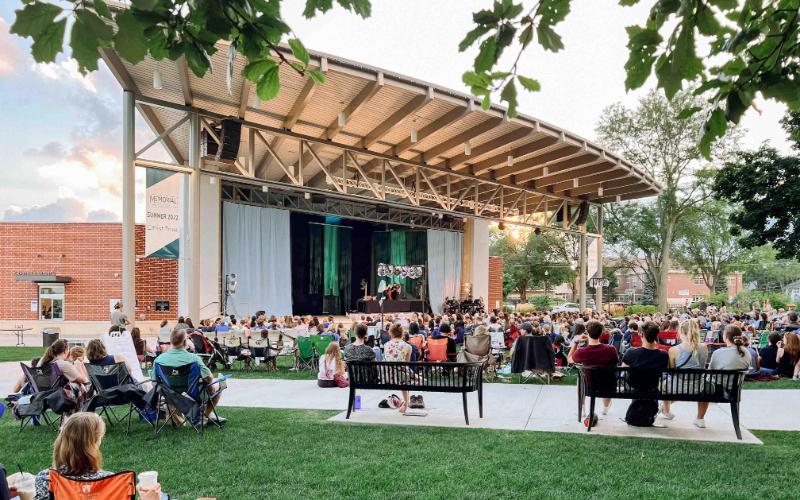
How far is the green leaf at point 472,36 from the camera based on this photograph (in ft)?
6.76

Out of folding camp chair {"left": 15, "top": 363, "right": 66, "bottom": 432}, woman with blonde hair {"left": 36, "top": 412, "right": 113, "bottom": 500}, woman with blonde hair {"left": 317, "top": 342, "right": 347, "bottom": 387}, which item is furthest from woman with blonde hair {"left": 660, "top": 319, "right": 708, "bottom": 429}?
folding camp chair {"left": 15, "top": 363, "right": 66, "bottom": 432}

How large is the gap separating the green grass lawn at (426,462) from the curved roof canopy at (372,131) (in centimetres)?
587

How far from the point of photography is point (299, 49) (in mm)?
2082

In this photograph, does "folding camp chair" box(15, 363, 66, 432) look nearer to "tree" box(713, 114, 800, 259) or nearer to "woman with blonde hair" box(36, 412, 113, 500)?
"woman with blonde hair" box(36, 412, 113, 500)

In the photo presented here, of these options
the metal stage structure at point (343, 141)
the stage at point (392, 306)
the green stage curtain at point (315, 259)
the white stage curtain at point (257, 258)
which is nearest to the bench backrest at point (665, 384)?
the metal stage structure at point (343, 141)

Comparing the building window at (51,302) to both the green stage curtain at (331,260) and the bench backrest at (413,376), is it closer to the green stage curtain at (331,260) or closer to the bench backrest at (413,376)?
the green stage curtain at (331,260)

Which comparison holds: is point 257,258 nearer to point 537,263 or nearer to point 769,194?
point 769,194

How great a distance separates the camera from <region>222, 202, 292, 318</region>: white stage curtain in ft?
72.2

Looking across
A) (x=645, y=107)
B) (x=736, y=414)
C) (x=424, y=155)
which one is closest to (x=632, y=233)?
(x=645, y=107)

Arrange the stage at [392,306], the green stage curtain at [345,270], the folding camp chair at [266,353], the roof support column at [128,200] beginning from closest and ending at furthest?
the folding camp chair at [266,353], the roof support column at [128,200], the stage at [392,306], the green stage curtain at [345,270]

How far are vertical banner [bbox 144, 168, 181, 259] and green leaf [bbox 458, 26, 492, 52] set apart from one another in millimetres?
12530

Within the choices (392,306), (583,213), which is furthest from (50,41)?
(583,213)

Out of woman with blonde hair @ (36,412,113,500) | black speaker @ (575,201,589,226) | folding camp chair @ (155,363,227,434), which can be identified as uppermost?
black speaker @ (575,201,589,226)

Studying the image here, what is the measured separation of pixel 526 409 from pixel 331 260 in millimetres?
21477
